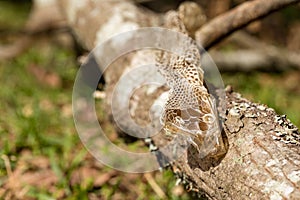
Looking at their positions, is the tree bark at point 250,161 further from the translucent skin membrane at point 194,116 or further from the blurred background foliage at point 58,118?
the blurred background foliage at point 58,118

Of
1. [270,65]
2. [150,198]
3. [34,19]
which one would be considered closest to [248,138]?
[150,198]

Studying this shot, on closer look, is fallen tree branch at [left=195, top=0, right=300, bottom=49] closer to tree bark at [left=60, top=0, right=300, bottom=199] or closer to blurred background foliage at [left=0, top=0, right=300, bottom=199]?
blurred background foliage at [left=0, top=0, right=300, bottom=199]

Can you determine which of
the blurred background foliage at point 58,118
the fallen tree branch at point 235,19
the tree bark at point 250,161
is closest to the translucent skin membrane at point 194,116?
the tree bark at point 250,161

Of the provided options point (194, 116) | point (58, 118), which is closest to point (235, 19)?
point (194, 116)

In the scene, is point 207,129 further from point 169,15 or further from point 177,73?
point 169,15

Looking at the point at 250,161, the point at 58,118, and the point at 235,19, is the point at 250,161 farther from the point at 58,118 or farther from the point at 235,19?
the point at 58,118

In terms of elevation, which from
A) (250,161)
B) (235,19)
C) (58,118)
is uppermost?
(235,19)

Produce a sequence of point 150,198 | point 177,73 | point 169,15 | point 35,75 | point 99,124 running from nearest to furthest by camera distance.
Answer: point 177,73, point 150,198, point 169,15, point 99,124, point 35,75

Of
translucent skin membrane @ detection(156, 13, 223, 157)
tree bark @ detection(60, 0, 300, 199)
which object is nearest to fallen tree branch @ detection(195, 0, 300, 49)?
tree bark @ detection(60, 0, 300, 199)
